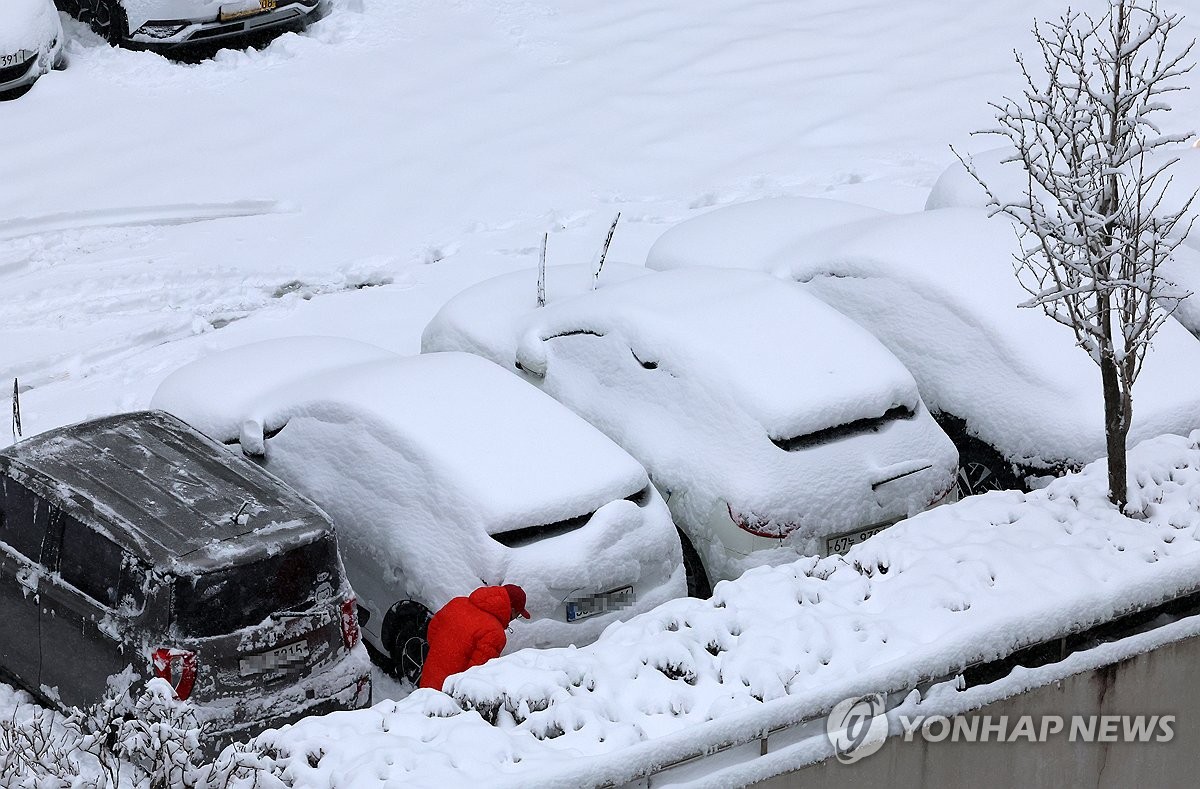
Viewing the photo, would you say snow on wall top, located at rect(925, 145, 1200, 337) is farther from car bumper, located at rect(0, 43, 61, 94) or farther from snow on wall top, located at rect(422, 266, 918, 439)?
car bumper, located at rect(0, 43, 61, 94)

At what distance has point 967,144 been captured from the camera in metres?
14.0

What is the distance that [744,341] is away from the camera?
24.3ft

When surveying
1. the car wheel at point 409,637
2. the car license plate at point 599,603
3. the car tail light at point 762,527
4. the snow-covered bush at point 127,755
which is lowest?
the car wheel at point 409,637

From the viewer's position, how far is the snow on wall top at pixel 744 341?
7.09 metres

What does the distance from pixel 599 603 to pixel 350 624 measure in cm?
113

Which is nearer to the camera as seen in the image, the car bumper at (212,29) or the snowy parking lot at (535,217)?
the snowy parking lot at (535,217)

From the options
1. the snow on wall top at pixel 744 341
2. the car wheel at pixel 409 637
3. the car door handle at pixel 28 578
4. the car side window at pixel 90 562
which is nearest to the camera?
the car side window at pixel 90 562

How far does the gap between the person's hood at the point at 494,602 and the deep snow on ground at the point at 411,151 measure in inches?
167

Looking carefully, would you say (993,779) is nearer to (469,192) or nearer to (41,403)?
(41,403)

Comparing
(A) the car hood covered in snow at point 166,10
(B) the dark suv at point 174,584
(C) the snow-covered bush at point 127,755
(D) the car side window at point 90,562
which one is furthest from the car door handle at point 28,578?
(A) the car hood covered in snow at point 166,10

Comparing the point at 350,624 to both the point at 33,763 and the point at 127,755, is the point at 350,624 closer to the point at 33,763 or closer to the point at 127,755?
the point at 127,755

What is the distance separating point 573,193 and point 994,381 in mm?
6015

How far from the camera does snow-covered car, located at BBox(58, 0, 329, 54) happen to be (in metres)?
13.9

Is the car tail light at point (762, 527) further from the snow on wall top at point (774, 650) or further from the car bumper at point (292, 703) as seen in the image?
the car bumper at point (292, 703)
